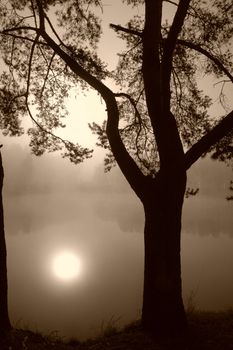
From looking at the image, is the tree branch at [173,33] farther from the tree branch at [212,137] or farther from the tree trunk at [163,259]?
the tree trunk at [163,259]

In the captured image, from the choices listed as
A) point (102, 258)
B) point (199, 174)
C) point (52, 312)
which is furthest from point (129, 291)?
point (199, 174)

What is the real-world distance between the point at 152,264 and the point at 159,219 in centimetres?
83

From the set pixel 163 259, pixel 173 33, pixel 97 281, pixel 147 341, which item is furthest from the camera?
pixel 97 281

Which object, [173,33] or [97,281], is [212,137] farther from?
[97,281]

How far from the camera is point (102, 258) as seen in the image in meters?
37.4

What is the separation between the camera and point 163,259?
6.82 m

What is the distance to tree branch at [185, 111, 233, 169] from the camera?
6793 mm

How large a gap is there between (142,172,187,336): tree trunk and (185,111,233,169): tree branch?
35 cm

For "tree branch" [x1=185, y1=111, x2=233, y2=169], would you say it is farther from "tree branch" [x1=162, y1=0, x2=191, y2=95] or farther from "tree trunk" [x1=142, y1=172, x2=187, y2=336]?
"tree branch" [x1=162, y1=0, x2=191, y2=95]

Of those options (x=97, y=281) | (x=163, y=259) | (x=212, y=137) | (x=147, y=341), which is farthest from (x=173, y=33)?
(x=97, y=281)

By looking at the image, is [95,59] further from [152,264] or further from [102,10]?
[152,264]

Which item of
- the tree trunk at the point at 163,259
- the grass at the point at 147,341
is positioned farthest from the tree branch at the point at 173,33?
the grass at the point at 147,341

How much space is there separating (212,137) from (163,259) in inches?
93.0

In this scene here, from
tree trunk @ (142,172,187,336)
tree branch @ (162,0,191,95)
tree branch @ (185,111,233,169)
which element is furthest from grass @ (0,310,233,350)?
tree branch @ (162,0,191,95)
